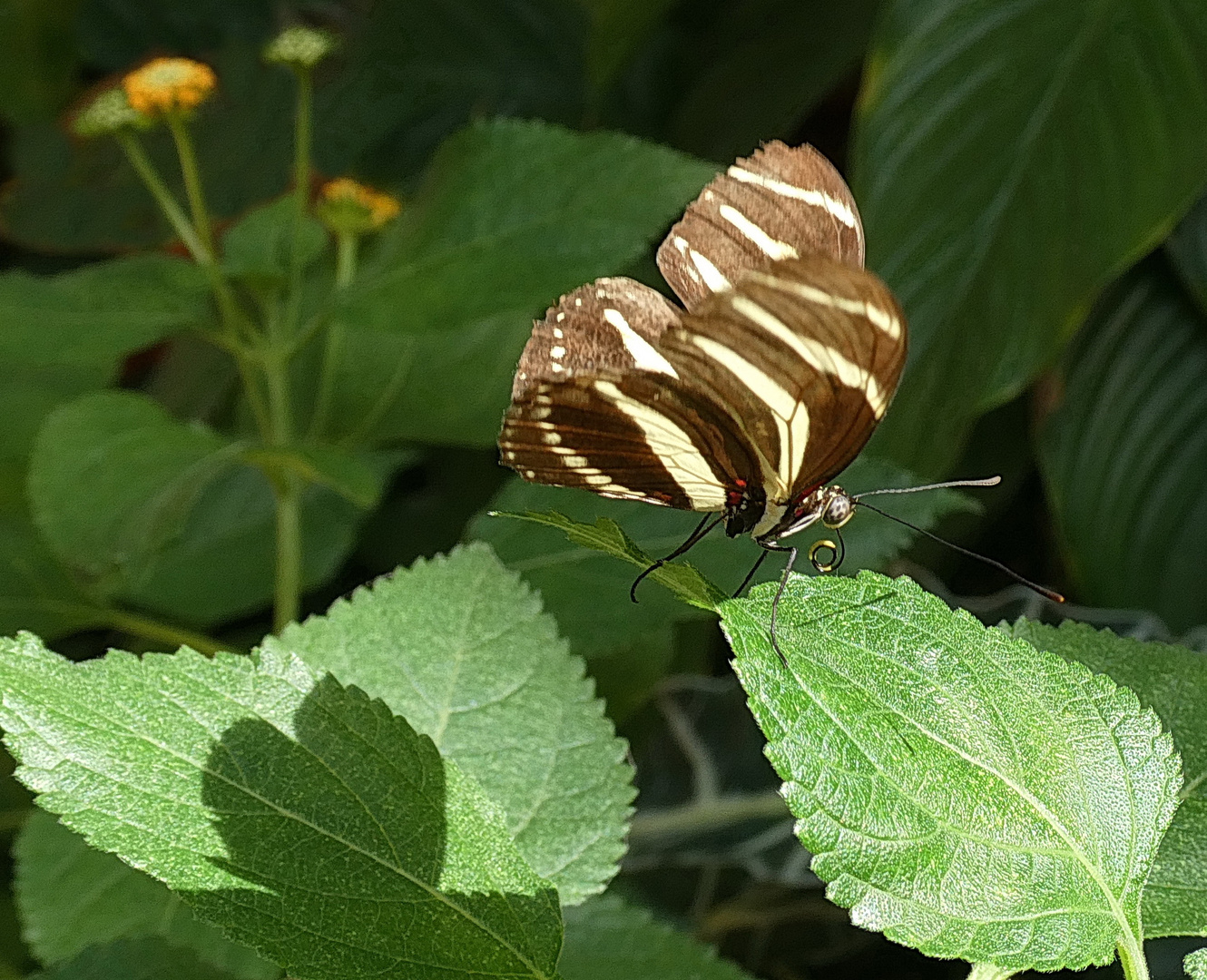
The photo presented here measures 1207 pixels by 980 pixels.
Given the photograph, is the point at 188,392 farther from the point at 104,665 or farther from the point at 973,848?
the point at 973,848

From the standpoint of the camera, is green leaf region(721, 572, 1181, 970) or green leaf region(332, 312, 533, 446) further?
green leaf region(332, 312, 533, 446)

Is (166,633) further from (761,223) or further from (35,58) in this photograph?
(35,58)

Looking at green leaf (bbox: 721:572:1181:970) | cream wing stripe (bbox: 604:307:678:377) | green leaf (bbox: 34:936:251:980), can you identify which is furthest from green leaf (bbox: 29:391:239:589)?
green leaf (bbox: 721:572:1181:970)

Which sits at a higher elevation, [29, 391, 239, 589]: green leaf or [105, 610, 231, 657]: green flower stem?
[29, 391, 239, 589]: green leaf

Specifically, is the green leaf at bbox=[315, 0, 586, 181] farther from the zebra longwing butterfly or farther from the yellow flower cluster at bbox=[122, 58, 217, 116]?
the zebra longwing butterfly

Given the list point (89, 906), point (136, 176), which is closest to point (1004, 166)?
point (89, 906)

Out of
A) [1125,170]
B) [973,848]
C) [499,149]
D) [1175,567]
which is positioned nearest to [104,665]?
[973,848]
